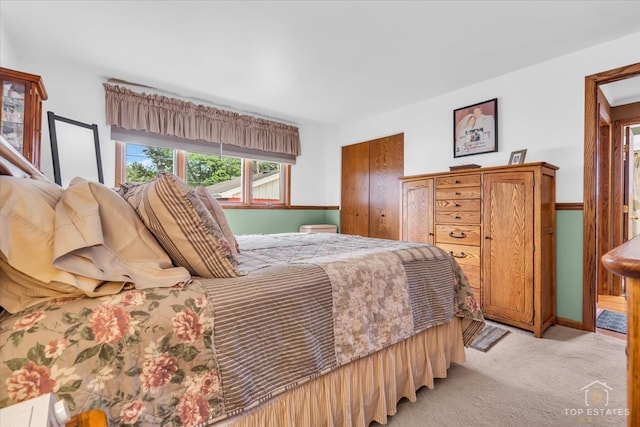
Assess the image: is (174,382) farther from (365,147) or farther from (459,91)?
(365,147)

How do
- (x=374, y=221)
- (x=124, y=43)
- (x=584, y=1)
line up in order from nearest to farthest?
(x=584, y=1)
(x=124, y=43)
(x=374, y=221)

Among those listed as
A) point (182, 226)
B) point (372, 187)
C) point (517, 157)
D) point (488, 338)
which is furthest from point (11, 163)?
point (372, 187)

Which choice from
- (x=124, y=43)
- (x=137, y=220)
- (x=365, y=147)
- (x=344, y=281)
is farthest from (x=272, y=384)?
(x=365, y=147)

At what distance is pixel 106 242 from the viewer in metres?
0.91

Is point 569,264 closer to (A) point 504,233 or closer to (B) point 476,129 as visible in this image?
(A) point 504,233

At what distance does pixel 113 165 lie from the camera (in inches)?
126

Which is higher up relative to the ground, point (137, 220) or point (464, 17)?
point (464, 17)

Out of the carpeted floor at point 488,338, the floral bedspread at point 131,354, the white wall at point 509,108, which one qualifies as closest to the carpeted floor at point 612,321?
the carpeted floor at point 488,338

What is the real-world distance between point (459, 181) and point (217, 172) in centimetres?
301

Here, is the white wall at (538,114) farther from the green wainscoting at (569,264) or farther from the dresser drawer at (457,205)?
the dresser drawer at (457,205)

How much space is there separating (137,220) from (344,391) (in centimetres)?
109

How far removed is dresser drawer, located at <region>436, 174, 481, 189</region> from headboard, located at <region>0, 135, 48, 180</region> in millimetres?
3017

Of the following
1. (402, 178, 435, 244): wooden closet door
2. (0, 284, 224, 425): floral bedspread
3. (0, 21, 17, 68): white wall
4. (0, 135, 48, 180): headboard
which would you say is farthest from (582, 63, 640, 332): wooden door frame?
(0, 21, 17, 68): white wall

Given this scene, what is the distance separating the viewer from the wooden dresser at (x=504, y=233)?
2389 millimetres
